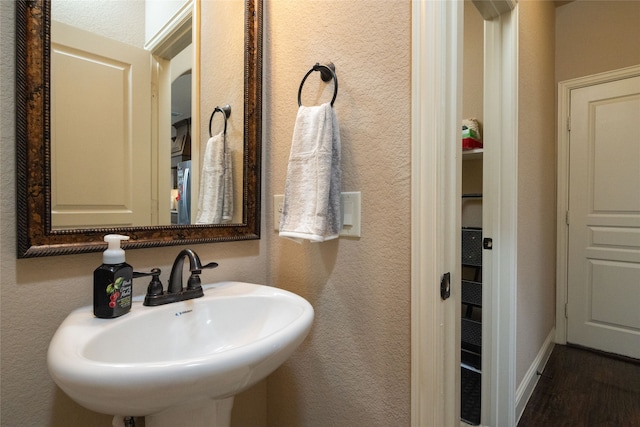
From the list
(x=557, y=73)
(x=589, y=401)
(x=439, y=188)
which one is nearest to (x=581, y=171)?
(x=557, y=73)

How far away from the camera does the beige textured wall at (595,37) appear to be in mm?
2195

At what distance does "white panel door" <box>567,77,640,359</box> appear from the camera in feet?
7.17

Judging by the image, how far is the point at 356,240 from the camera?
84cm

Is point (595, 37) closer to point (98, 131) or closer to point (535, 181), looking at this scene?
point (535, 181)

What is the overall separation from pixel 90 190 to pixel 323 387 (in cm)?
83

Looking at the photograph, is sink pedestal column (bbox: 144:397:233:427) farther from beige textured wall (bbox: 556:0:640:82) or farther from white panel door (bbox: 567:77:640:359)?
beige textured wall (bbox: 556:0:640:82)

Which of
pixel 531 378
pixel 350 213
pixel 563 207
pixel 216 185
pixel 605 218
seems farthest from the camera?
pixel 563 207

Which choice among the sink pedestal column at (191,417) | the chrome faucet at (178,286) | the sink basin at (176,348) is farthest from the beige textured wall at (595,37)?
the sink pedestal column at (191,417)

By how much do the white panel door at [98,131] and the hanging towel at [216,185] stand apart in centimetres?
16

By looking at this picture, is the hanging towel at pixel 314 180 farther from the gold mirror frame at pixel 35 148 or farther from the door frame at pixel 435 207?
the gold mirror frame at pixel 35 148

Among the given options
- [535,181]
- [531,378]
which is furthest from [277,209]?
[531,378]

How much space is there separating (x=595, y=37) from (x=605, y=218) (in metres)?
1.40

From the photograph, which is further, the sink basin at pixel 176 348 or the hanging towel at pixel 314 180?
the hanging towel at pixel 314 180

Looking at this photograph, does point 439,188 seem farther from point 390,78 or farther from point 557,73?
point 557,73
